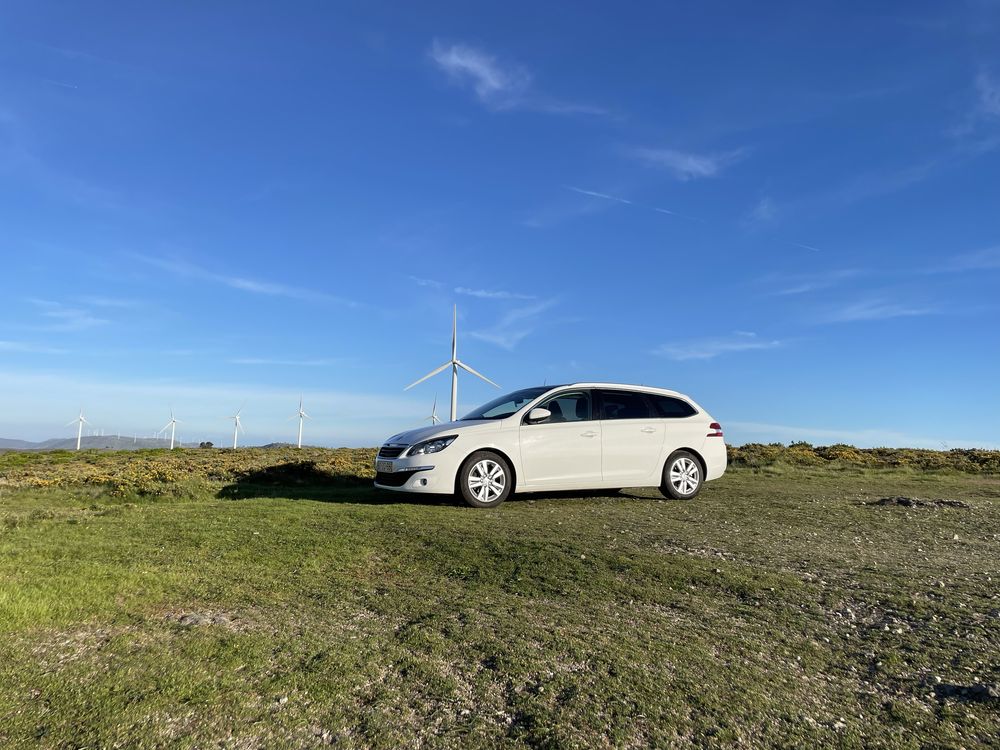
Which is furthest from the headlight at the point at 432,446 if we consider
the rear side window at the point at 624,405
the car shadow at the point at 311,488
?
the rear side window at the point at 624,405

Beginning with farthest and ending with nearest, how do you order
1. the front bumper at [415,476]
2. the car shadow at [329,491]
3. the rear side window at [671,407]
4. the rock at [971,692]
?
the rear side window at [671,407], the car shadow at [329,491], the front bumper at [415,476], the rock at [971,692]

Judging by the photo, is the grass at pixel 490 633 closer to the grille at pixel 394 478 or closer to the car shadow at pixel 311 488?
the grille at pixel 394 478

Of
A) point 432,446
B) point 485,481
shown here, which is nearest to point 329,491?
point 432,446

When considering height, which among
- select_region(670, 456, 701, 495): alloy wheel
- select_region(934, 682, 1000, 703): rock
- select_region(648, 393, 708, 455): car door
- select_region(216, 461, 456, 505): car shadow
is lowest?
select_region(934, 682, 1000, 703): rock

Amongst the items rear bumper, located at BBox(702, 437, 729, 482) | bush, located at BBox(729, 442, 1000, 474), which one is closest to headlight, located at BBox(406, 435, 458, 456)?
rear bumper, located at BBox(702, 437, 729, 482)

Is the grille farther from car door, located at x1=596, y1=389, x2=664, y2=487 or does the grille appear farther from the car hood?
car door, located at x1=596, y1=389, x2=664, y2=487

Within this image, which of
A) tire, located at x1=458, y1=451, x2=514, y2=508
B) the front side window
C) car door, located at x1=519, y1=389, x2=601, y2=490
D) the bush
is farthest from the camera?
the bush

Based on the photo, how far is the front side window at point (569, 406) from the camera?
991cm

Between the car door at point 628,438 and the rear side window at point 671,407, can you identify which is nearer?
the car door at point 628,438

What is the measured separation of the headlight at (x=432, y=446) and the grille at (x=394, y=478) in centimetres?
27

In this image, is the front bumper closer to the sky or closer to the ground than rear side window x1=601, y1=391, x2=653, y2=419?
closer to the ground

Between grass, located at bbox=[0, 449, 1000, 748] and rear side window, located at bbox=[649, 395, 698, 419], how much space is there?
334cm

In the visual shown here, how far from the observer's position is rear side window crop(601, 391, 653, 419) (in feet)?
33.5

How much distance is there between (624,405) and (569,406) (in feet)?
3.08
